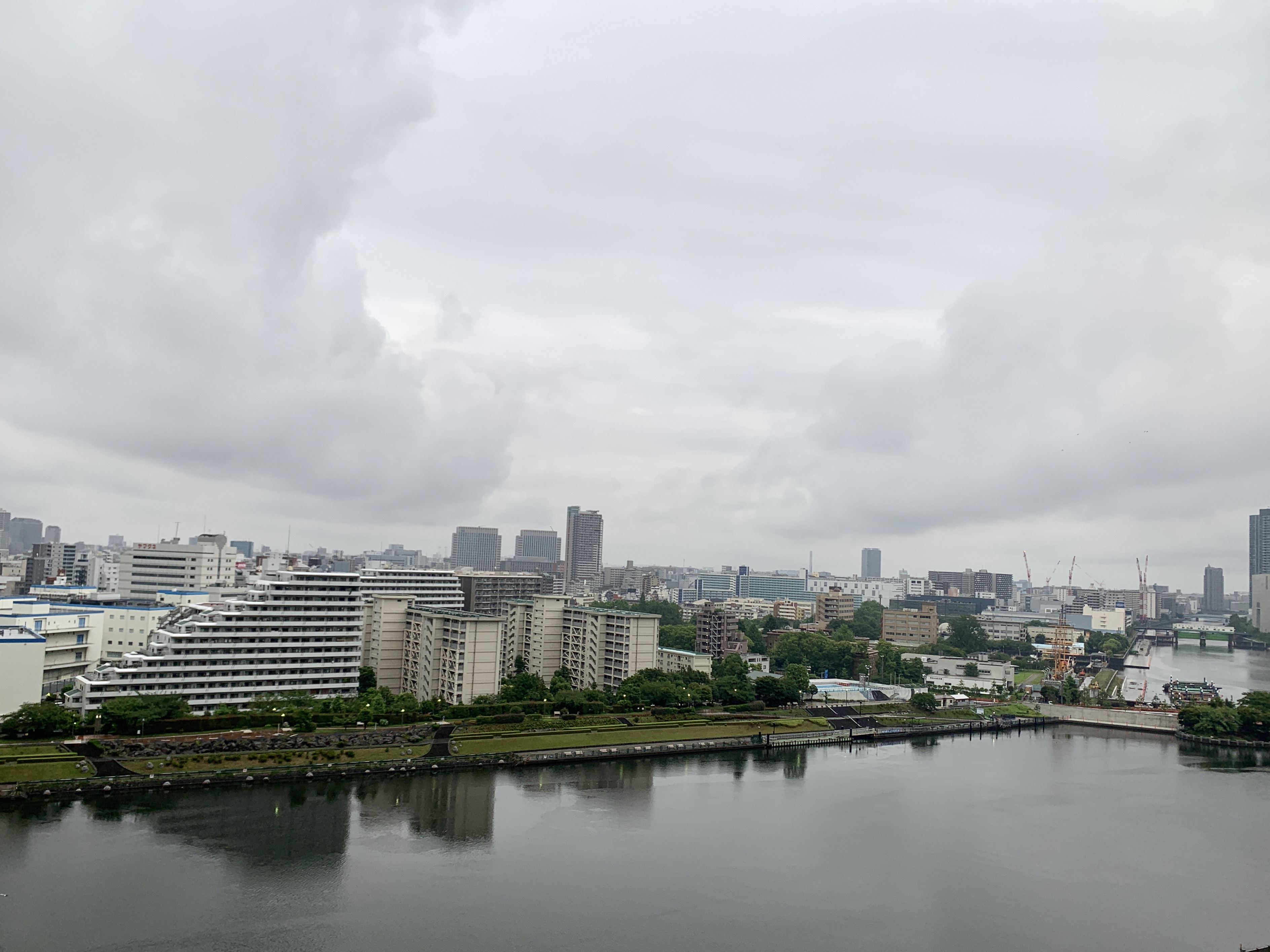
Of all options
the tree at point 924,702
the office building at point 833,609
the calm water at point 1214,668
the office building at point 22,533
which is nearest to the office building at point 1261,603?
the calm water at point 1214,668

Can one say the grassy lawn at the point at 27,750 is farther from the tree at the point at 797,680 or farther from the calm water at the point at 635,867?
the tree at the point at 797,680

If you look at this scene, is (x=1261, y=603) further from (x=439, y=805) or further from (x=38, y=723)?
(x=38, y=723)

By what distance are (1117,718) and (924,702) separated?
1114cm

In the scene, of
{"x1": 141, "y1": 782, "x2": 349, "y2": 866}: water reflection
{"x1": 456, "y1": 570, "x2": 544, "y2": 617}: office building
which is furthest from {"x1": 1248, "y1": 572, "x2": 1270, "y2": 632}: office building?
{"x1": 141, "y1": 782, "x2": 349, "y2": 866}: water reflection

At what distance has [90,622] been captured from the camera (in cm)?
4078

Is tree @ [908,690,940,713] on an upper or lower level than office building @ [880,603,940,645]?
lower

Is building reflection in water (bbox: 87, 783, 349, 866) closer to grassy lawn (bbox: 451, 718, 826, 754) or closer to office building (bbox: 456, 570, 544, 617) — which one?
grassy lawn (bbox: 451, 718, 826, 754)

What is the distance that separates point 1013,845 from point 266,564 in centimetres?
6857

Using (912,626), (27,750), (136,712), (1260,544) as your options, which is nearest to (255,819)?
(136,712)

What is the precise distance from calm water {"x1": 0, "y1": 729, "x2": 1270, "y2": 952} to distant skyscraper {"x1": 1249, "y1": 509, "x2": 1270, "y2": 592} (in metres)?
177

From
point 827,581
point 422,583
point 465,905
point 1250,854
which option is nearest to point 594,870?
point 465,905

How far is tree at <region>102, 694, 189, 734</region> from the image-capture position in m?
30.3

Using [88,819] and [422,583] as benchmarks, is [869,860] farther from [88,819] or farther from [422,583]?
[422,583]

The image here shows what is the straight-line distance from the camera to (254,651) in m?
36.0
